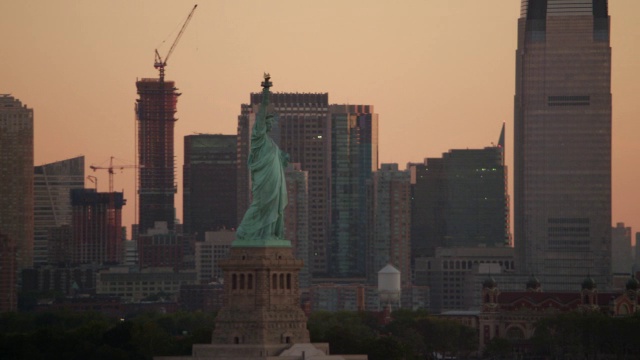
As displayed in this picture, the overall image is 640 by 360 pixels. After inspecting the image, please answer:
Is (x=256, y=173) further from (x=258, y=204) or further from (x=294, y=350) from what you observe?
(x=294, y=350)

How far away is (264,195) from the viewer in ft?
450

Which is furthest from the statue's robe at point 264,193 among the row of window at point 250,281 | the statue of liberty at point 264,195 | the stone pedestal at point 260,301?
the row of window at point 250,281

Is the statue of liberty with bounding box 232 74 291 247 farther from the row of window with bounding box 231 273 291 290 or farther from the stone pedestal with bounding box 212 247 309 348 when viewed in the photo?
the row of window with bounding box 231 273 291 290

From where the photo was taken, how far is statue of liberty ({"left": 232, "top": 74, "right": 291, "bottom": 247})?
137m

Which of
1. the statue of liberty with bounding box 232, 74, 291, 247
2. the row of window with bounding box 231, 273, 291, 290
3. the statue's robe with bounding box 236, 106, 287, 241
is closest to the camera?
the row of window with bounding box 231, 273, 291, 290

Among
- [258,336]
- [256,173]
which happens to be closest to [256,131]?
[256,173]

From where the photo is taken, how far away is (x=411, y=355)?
165 m

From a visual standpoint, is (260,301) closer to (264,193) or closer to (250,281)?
(250,281)

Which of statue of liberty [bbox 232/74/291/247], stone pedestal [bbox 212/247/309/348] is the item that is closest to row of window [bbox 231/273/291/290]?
stone pedestal [bbox 212/247/309/348]

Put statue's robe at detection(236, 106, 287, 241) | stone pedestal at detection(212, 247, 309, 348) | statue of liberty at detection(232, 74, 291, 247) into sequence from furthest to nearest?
statue's robe at detection(236, 106, 287, 241) < statue of liberty at detection(232, 74, 291, 247) < stone pedestal at detection(212, 247, 309, 348)

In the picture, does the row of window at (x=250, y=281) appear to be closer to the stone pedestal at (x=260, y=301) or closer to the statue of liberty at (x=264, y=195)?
the stone pedestal at (x=260, y=301)

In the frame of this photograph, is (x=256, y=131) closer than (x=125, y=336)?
Yes

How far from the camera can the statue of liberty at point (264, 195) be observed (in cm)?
13662

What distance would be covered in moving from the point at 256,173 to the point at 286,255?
15.6 feet
